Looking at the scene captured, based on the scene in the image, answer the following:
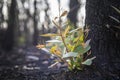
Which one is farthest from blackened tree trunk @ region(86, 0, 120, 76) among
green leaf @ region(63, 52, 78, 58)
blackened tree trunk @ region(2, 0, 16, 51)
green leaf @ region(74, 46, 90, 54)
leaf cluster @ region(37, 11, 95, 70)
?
blackened tree trunk @ region(2, 0, 16, 51)

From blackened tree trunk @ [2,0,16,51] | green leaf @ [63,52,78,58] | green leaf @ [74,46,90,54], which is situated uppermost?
green leaf @ [74,46,90,54]

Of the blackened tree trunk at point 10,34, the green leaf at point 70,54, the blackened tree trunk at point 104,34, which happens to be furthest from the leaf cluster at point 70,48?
the blackened tree trunk at point 10,34

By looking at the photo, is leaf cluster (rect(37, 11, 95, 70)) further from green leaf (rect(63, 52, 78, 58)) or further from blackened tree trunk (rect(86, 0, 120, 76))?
blackened tree trunk (rect(86, 0, 120, 76))

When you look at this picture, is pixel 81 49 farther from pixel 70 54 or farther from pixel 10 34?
pixel 10 34

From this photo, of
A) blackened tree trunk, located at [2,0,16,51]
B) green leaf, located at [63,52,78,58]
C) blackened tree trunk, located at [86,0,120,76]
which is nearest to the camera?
green leaf, located at [63,52,78,58]

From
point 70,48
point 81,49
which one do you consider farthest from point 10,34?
point 81,49

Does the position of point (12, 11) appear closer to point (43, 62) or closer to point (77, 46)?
point (43, 62)

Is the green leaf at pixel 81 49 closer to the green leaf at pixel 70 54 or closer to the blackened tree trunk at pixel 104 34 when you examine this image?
the green leaf at pixel 70 54

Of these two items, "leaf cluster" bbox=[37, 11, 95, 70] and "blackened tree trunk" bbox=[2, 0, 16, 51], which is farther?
"blackened tree trunk" bbox=[2, 0, 16, 51]
